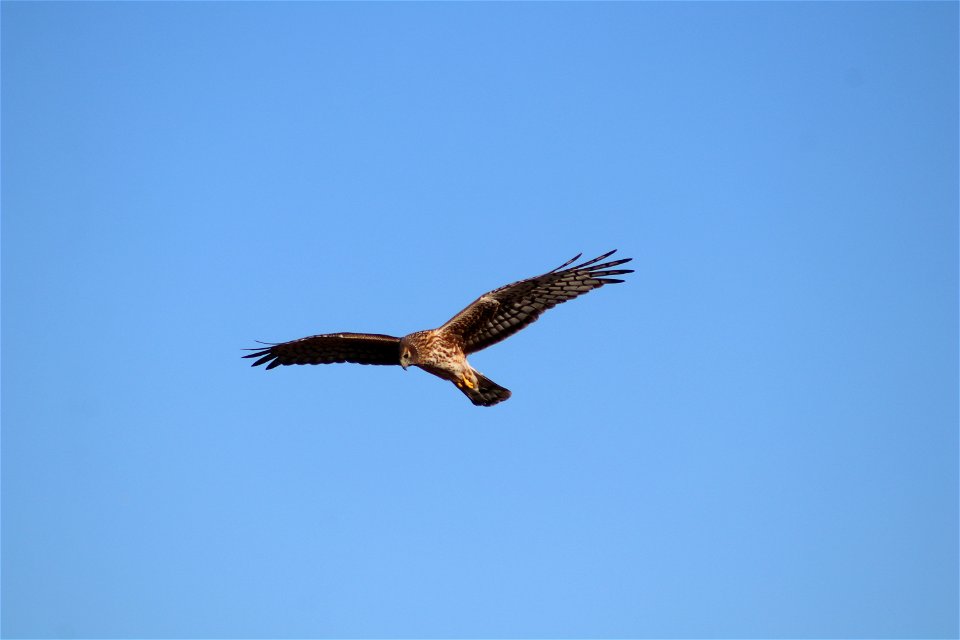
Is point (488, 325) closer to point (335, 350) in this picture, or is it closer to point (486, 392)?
point (486, 392)

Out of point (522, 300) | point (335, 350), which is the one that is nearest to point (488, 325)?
point (522, 300)

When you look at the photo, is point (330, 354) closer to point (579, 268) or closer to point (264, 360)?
point (264, 360)

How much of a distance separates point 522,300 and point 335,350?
2.83 meters

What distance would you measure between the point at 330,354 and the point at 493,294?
2.89 meters

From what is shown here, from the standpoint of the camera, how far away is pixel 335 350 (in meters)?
17.7

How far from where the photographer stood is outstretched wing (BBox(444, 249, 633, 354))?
15.8 m

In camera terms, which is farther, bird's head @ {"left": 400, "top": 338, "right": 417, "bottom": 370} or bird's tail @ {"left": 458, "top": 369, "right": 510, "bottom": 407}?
bird's tail @ {"left": 458, "top": 369, "right": 510, "bottom": 407}

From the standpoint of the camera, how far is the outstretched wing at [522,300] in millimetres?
15828

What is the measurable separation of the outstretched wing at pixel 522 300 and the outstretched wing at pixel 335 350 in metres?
1.04

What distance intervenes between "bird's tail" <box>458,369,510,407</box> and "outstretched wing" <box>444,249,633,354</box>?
40cm

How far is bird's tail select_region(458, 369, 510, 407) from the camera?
16.5 m

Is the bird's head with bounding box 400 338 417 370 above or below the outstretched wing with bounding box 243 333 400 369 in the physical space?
below

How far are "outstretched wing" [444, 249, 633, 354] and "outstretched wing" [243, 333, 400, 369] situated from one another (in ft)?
3.42

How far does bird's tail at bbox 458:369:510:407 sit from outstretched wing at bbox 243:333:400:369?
1.00 metres
